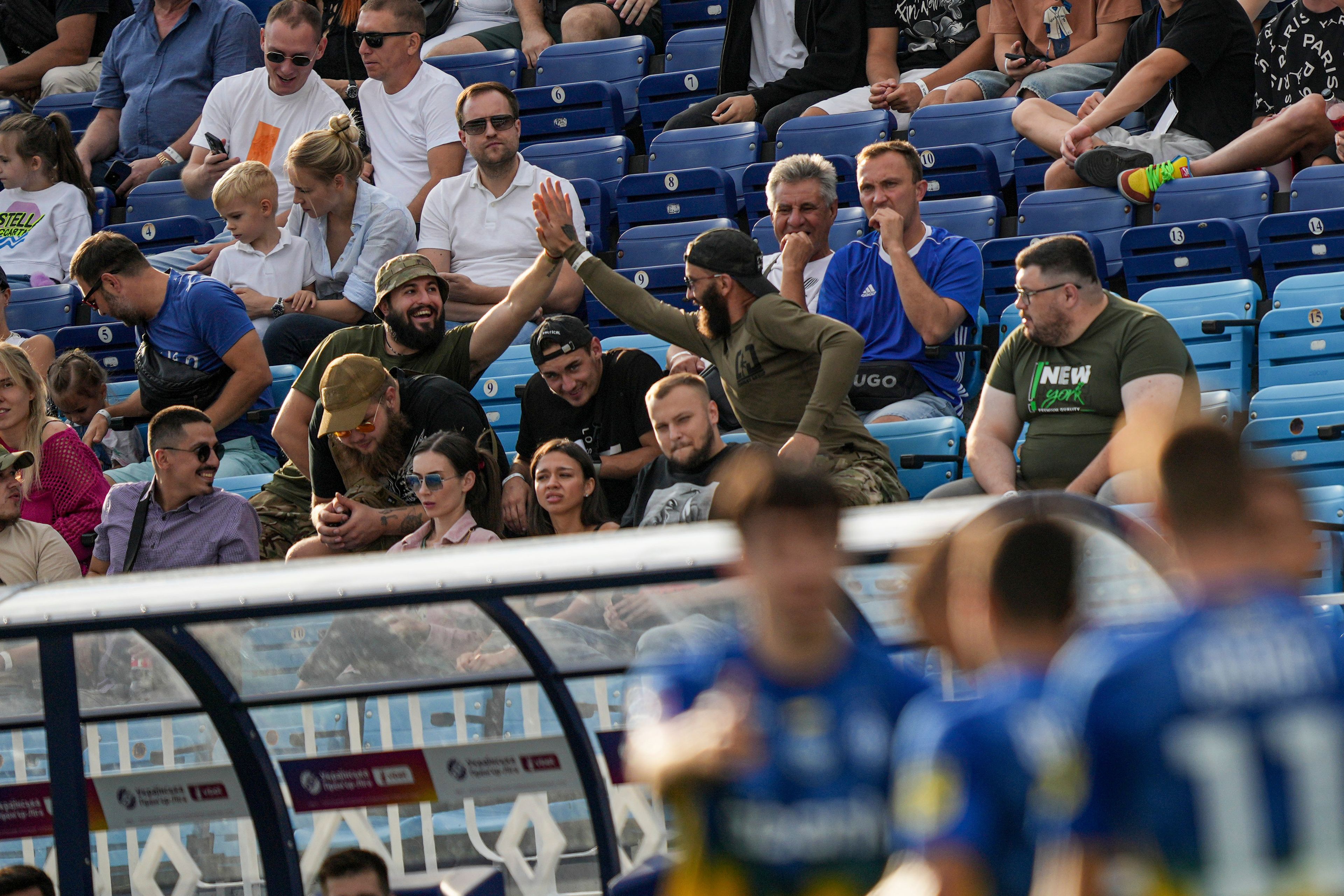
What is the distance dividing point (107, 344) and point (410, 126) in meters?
2.02

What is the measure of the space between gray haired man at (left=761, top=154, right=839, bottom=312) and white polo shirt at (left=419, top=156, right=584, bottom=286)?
152 centimetres

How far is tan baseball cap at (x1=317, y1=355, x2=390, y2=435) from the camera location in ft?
19.4

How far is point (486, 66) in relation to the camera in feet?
32.2

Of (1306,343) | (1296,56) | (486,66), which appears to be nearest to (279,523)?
(1306,343)

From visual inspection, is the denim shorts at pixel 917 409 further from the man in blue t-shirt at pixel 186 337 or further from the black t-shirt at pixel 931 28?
the black t-shirt at pixel 931 28

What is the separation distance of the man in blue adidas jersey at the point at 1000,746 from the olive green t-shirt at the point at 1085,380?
3308 millimetres

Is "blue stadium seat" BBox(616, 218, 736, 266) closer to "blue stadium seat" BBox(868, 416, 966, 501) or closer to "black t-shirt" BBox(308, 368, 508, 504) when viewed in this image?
"black t-shirt" BBox(308, 368, 508, 504)

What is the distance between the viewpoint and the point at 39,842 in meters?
4.30

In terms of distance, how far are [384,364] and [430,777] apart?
2621 mm

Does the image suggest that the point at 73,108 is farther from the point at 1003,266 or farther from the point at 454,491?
the point at 1003,266

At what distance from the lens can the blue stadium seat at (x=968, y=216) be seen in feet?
24.5

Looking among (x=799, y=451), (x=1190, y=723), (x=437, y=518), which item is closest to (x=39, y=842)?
(x=437, y=518)

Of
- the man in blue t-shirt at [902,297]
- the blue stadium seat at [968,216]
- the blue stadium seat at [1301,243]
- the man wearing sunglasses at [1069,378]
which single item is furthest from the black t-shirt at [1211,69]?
the man wearing sunglasses at [1069,378]

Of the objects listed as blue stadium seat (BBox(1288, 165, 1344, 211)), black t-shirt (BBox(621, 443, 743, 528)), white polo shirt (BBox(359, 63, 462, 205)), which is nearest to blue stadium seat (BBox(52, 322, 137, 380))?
white polo shirt (BBox(359, 63, 462, 205))
